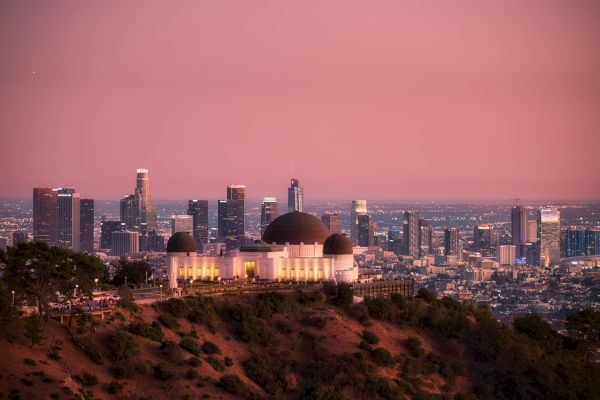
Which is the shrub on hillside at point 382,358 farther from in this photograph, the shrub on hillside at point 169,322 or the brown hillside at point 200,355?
the shrub on hillside at point 169,322

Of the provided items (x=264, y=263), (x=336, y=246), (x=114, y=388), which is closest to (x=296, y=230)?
(x=336, y=246)

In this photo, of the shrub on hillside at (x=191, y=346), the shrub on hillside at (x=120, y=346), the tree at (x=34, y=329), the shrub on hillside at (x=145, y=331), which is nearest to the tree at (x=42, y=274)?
the shrub on hillside at (x=145, y=331)

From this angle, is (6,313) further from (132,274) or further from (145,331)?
(132,274)

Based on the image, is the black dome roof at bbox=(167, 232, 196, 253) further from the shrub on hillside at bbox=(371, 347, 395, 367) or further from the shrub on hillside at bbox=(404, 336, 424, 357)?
the shrub on hillside at bbox=(371, 347, 395, 367)

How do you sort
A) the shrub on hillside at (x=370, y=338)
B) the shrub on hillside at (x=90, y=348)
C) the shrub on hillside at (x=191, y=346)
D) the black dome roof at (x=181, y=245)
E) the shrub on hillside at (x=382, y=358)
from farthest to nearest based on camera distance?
the black dome roof at (x=181, y=245) < the shrub on hillside at (x=370, y=338) < the shrub on hillside at (x=382, y=358) < the shrub on hillside at (x=191, y=346) < the shrub on hillside at (x=90, y=348)

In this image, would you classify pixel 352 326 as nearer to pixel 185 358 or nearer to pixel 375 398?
pixel 375 398

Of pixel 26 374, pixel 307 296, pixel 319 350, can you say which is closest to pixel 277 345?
pixel 319 350
